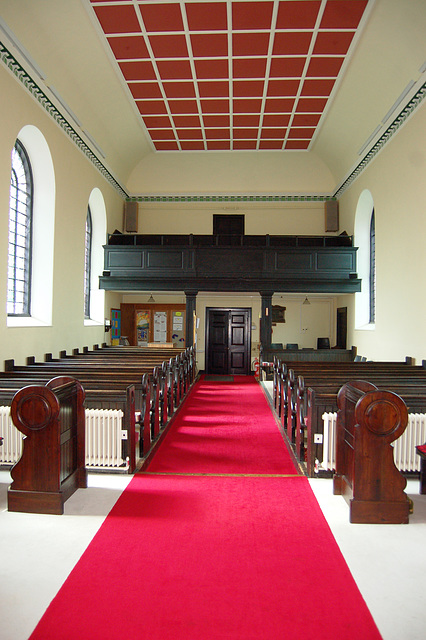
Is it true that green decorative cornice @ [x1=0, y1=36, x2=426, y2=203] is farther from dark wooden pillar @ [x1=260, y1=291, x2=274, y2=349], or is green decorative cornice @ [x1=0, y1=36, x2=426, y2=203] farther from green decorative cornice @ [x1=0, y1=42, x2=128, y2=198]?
dark wooden pillar @ [x1=260, y1=291, x2=274, y2=349]

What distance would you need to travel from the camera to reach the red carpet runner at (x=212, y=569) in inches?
91.4

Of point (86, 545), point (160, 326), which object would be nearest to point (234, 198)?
point (160, 326)

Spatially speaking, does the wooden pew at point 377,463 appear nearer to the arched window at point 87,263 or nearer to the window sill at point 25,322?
the window sill at point 25,322

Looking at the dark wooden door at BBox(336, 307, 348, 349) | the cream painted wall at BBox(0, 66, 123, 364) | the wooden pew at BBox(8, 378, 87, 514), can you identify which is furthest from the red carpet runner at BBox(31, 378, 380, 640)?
the dark wooden door at BBox(336, 307, 348, 349)

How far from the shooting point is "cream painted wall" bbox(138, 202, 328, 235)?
14.2 metres

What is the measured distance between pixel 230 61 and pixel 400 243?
4.73 metres

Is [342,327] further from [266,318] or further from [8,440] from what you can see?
[8,440]

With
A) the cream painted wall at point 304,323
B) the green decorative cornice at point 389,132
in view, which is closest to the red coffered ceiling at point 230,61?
the green decorative cornice at point 389,132

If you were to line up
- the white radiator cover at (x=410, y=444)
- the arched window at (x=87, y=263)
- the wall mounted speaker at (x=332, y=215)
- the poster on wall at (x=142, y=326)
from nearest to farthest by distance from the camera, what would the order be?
the white radiator cover at (x=410, y=444)
the arched window at (x=87, y=263)
the wall mounted speaker at (x=332, y=215)
the poster on wall at (x=142, y=326)

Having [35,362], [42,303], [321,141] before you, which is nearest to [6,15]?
[42,303]

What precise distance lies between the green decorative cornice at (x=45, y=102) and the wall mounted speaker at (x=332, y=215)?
6.45 m

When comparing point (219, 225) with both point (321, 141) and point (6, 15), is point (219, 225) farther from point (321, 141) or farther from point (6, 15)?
point (6, 15)

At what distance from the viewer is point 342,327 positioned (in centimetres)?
1319

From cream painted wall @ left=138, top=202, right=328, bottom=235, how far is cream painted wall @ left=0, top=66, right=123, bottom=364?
2.70 m
